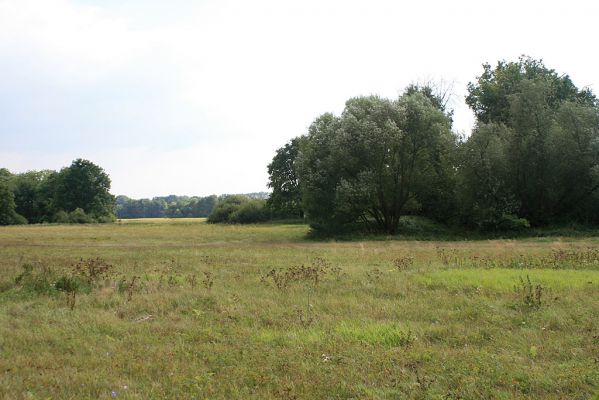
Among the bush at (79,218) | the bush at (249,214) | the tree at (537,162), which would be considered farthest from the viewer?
the bush at (79,218)

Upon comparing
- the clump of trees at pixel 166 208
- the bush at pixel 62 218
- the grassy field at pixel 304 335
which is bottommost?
the grassy field at pixel 304 335

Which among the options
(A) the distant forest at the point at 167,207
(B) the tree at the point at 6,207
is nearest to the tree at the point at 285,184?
(B) the tree at the point at 6,207

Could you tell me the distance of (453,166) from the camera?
36000 millimetres

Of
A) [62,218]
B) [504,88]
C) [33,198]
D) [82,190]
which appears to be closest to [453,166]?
[504,88]

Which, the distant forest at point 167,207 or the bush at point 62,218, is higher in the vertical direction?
the distant forest at point 167,207

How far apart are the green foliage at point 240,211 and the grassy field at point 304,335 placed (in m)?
58.3

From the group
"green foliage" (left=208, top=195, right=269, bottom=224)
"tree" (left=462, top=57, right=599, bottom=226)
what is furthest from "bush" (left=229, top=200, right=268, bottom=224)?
"tree" (left=462, top=57, right=599, bottom=226)

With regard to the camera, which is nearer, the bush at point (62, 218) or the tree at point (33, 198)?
the bush at point (62, 218)

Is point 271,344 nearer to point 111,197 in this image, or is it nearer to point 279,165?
point 279,165

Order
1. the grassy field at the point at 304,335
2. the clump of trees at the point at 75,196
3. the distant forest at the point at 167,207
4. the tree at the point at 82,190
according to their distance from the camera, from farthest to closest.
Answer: the distant forest at the point at 167,207
the tree at the point at 82,190
the clump of trees at the point at 75,196
the grassy field at the point at 304,335

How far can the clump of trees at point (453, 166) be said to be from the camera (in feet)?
109

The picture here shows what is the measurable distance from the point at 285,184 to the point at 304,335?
208 feet

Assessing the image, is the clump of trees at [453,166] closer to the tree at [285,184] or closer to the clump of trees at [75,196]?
the tree at [285,184]

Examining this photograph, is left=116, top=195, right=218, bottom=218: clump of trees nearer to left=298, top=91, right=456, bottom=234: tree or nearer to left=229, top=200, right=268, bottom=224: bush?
left=229, top=200, right=268, bottom=224: bush
